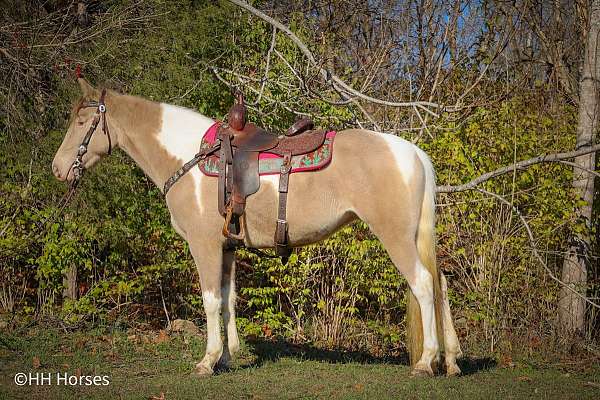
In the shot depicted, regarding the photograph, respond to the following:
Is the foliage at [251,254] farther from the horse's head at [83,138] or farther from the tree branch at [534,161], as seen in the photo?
the horse's head at [83,138]

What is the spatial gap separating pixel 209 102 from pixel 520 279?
4236mm

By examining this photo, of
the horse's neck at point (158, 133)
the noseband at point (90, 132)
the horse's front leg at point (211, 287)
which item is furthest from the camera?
the noseband at point (90, 132)

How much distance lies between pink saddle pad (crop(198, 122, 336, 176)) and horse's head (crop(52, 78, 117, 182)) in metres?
1.00

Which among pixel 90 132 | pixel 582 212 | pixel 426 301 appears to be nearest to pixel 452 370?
pixel 426 301

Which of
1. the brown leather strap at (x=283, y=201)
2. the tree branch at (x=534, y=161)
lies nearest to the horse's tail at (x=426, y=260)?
the brown leather strap at (x=283, y=201)

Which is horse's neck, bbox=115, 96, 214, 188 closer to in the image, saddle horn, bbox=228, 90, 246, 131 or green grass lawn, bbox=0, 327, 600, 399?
saddle horn, bbox=228, 90, 246, 131

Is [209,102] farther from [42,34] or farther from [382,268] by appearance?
[382,268]

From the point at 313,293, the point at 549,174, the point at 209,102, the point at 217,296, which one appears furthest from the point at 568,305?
the point at 209,102

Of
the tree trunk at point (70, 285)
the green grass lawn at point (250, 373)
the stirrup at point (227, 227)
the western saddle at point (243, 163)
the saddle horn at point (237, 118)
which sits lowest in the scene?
the green grass lawn at point (250, 373)

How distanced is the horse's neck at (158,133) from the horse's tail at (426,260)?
1.91 metres

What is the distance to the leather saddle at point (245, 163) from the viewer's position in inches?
206

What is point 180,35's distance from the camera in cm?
809

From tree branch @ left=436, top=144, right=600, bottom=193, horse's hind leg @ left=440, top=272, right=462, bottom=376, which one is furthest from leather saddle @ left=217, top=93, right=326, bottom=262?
tree branch @ left=436, top=144, right=600, bottom=193

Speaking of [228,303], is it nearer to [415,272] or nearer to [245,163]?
[245,163]
